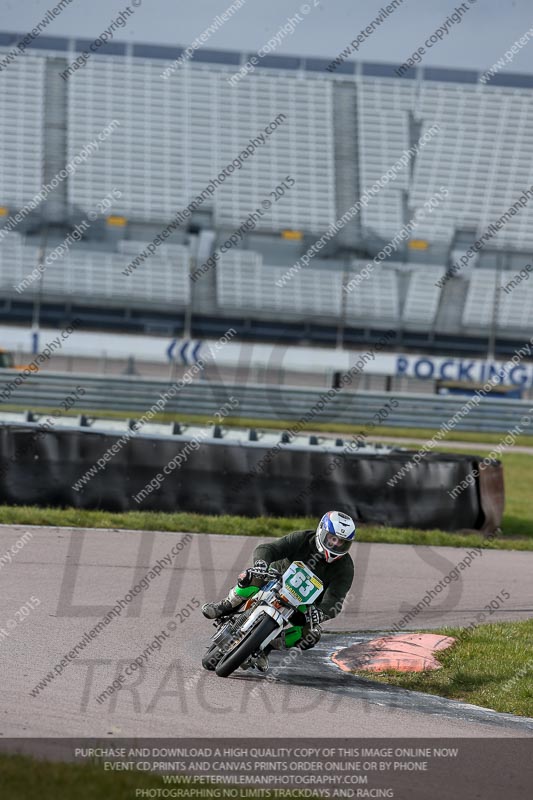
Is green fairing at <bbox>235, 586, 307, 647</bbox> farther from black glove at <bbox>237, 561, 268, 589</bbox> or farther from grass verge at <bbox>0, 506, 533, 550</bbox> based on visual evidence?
grass verge at <bbox>0, 506, 533, 550</bbox>

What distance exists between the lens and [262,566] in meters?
7.55

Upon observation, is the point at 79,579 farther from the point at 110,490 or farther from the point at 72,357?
the point at 72,357

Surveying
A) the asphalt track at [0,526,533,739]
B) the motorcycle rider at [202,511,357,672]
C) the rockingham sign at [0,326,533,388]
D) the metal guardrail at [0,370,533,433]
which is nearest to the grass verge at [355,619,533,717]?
the asphalt track at [0,526,533,739]

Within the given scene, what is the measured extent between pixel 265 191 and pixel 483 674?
39.7m

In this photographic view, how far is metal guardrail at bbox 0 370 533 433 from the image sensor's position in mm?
25688

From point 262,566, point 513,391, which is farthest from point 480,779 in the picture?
point 513,391

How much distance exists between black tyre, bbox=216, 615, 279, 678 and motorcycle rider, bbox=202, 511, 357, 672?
13 centimetres

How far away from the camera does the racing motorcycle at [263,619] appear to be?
7.16 metres

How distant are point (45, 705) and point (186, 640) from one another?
2.32m

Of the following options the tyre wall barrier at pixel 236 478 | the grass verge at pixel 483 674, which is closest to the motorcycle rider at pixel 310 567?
the grass verge at pixel 483 674

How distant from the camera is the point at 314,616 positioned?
7.44 meters

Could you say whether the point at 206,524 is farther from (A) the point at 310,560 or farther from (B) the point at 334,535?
(B) the point at 334,535

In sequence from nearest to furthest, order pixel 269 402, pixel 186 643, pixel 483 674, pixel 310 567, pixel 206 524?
pixel 310 567 → pixel 483 674 → pixel 186 643 → pixel 206 524 → pixel 269 402

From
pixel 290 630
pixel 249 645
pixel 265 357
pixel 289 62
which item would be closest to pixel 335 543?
pixel 290 630
